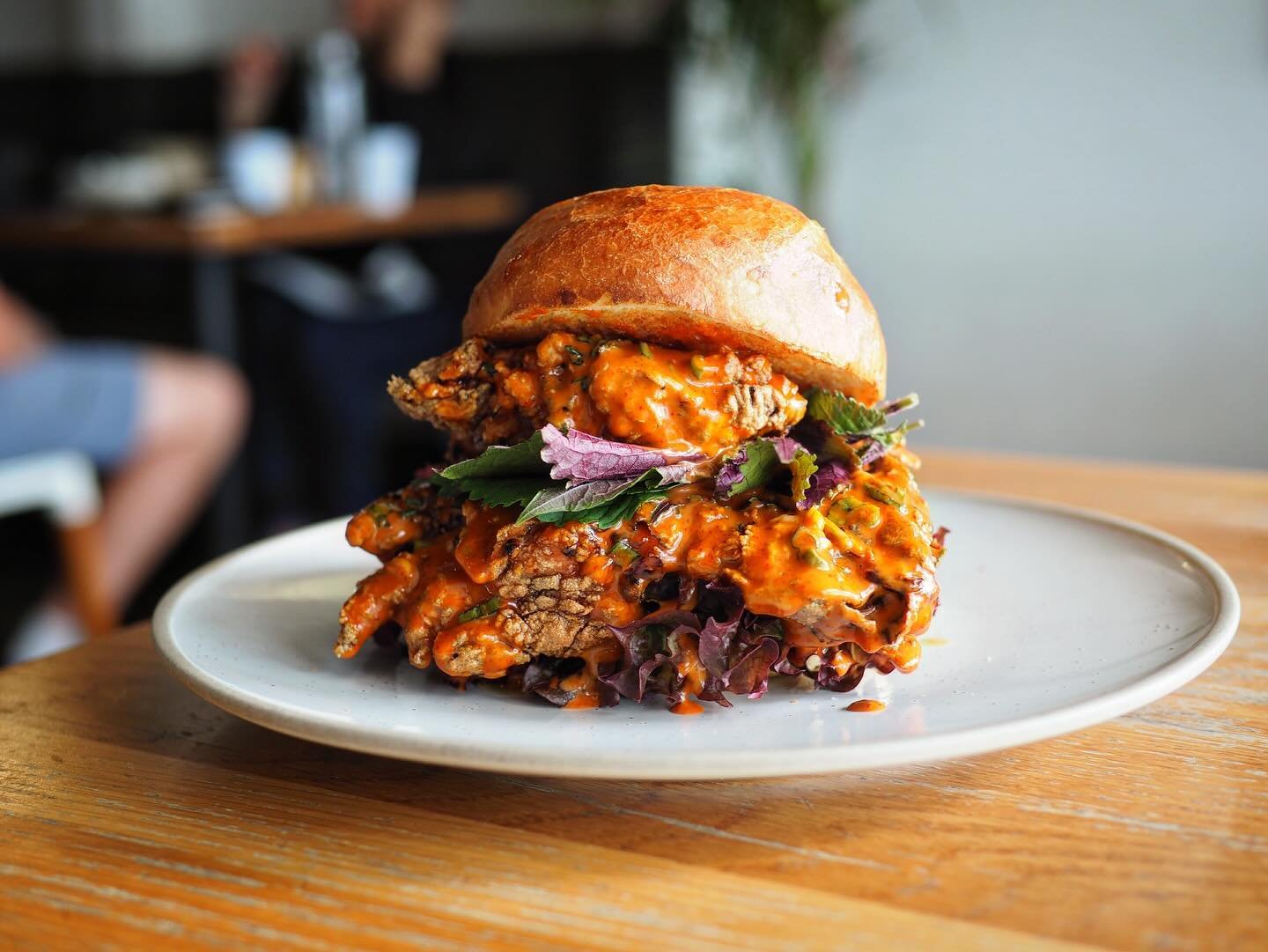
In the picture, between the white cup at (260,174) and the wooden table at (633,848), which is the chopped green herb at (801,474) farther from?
the white cup at (260,174)

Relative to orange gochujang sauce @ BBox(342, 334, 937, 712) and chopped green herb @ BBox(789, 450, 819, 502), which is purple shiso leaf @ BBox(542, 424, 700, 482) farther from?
chopped green herb @ BBox(789, 450, 819, 502)

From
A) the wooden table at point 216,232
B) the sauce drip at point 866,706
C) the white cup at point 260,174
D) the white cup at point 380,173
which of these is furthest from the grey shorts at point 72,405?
the sauce drip at point 866,706

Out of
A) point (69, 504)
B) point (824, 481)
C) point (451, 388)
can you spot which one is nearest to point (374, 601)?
point (451, 388)

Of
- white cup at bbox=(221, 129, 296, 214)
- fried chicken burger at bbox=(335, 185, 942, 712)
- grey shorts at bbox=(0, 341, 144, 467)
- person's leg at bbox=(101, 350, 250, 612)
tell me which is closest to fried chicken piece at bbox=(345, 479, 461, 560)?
fried chicken burger at bbox=(335, 185, 942, 712)

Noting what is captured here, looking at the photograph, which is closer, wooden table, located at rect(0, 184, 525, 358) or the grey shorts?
the grey shorts

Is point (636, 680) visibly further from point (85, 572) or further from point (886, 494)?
point (85, 572)

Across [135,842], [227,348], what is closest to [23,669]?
[135,842]
